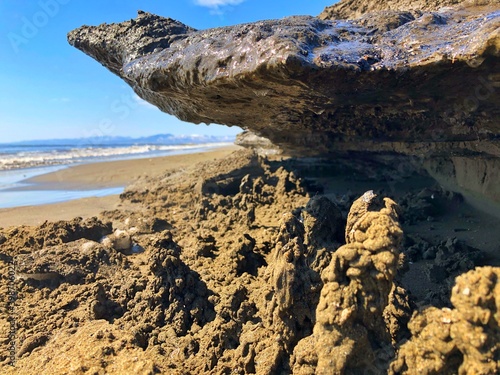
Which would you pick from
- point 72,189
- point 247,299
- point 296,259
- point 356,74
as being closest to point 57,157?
point 72,189

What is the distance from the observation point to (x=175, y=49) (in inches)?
141

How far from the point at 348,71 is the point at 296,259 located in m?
1.33

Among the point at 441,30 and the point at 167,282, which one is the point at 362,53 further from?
the point at 167,282

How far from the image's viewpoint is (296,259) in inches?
106

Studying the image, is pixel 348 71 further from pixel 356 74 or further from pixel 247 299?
pixel 247 299

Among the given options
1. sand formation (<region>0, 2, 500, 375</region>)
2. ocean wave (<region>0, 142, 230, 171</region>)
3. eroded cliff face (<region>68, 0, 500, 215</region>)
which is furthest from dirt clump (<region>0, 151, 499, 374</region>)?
ocean wave (<region>0, 142, 230, 171</region>)

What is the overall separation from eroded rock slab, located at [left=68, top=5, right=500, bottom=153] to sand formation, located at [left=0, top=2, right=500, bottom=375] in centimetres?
2

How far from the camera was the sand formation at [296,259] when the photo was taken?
2021 millimetres

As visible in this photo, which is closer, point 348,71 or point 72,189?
point 348,71

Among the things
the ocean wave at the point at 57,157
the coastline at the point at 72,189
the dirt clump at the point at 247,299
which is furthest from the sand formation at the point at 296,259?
the ocean wave at the point at 57,157

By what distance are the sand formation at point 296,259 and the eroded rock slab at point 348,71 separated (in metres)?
0.02

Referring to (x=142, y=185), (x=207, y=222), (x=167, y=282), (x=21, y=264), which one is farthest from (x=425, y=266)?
(x=142, y=185)

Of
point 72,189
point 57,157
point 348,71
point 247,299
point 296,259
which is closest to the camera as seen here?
point 348,71

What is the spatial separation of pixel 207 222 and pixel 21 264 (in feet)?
8.04
